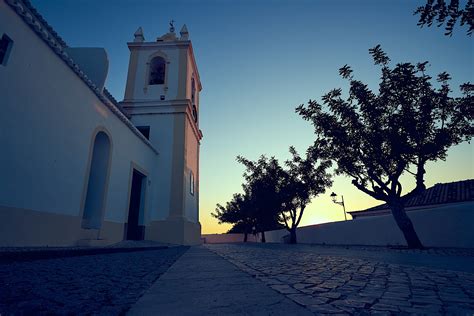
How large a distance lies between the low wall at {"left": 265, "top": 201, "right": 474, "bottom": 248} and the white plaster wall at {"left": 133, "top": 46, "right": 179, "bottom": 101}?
1486 cm

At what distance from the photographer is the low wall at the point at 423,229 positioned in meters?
9.34

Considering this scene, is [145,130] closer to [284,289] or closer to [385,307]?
[284,289]

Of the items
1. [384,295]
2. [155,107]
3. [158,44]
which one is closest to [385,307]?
[384,295]

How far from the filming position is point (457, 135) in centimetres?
906

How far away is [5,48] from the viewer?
16.9ft

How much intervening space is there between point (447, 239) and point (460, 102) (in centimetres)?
554

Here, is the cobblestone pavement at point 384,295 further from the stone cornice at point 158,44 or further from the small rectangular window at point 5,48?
the stone cornice at point 158,44

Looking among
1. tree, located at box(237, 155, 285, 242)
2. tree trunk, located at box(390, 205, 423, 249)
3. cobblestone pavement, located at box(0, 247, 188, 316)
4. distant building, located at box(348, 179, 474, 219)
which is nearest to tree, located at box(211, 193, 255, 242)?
tree, located at box(237, 155, 285, 242)

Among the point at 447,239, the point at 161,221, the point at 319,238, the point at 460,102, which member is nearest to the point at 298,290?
the point at 460,102

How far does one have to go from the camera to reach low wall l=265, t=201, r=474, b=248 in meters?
9.34

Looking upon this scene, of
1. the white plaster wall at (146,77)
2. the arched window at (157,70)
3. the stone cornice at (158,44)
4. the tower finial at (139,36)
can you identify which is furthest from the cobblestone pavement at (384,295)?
the tower finial at (139,36)

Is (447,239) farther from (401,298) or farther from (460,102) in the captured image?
(401,298)

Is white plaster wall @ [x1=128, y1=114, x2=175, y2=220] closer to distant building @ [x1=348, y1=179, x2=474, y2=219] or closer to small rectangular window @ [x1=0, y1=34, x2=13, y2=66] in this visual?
small rectangular window @ [x1=0, y1=34, x2=13, y2=66]

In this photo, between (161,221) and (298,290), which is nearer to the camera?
(298,290)
